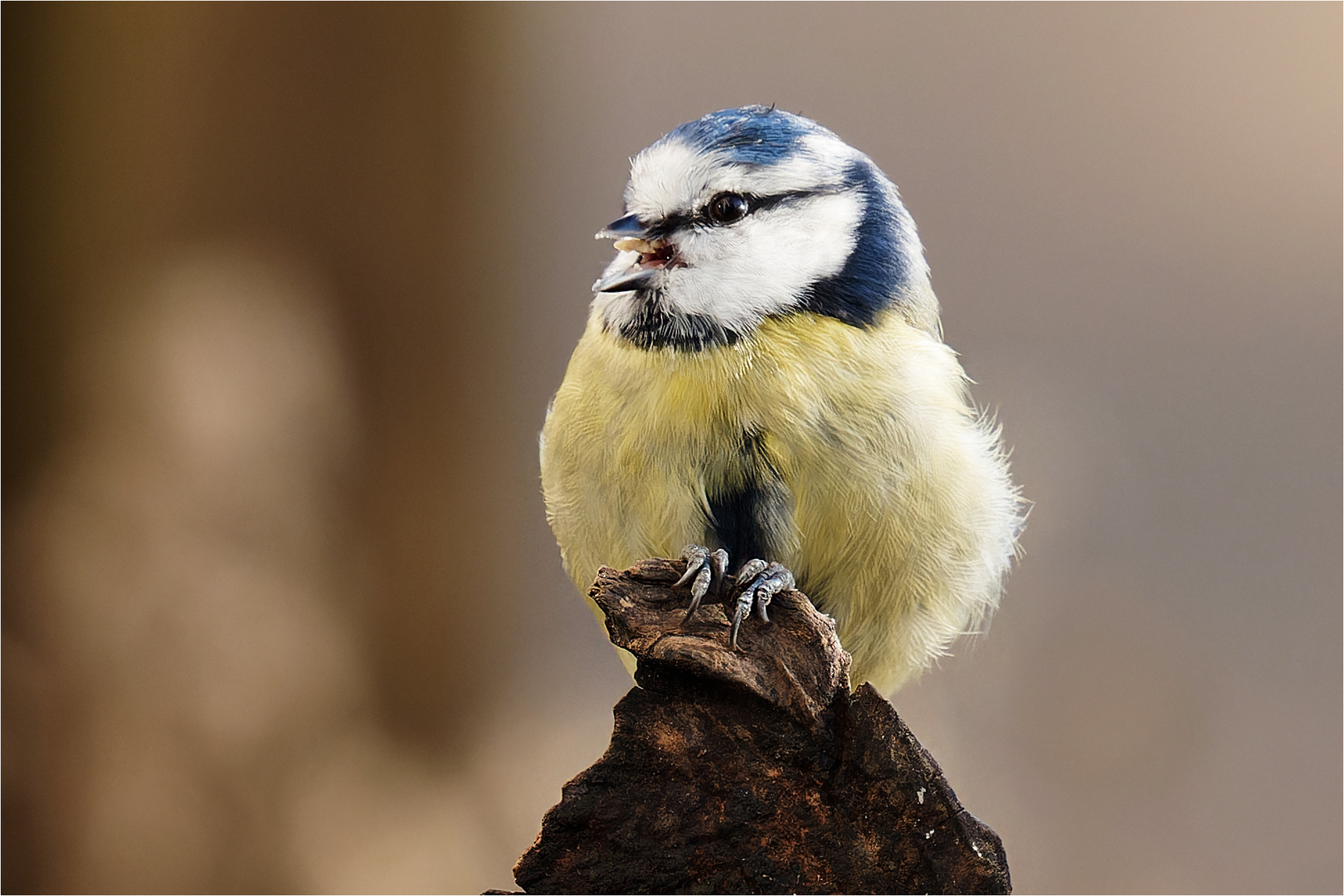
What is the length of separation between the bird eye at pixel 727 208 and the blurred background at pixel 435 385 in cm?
68

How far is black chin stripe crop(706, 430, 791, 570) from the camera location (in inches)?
28.5

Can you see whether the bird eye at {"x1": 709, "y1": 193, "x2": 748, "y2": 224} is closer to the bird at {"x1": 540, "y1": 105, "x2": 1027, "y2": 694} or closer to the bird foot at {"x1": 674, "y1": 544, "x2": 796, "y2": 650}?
the bird at {"x1": 540, "y1": 105, "x2": 1027, "y2": 694}

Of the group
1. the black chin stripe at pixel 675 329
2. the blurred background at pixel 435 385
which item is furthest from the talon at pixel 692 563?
the blurred background at pixel 435 385

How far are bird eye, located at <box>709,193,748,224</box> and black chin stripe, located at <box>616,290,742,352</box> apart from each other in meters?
0.07

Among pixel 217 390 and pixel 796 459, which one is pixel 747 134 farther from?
pixel 217 390

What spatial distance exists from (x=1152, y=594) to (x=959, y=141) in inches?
27.0

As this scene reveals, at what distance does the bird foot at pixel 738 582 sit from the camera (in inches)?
25.8

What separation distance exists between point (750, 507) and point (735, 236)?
0.60 feet

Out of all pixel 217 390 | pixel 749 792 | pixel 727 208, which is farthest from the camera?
pixel 217 390

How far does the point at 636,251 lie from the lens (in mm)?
721

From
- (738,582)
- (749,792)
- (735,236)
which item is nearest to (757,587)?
(738,582)

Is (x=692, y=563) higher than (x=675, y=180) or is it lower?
lower

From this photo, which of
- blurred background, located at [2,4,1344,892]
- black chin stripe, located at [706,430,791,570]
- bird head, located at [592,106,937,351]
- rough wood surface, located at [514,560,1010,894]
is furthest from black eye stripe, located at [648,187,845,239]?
blurred background, located at [2,4,1344,892]

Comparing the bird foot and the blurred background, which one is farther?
the blurred background
